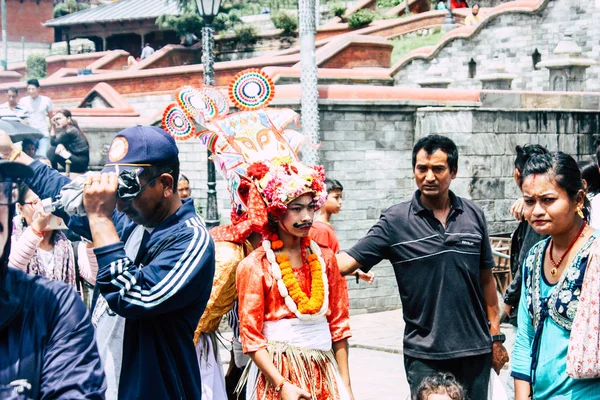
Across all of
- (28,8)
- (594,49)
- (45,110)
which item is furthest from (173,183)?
(28,8)

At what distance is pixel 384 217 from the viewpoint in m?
5.81

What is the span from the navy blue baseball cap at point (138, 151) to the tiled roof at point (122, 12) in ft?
116

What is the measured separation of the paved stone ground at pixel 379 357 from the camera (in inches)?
353

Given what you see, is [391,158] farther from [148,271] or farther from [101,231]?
[101,231]

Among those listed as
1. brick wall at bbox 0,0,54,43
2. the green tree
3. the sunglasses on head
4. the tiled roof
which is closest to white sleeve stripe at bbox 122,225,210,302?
the sunglasses on head

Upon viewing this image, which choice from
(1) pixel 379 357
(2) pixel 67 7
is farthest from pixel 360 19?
(2) pixel 67 7

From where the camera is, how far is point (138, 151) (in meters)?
4.01

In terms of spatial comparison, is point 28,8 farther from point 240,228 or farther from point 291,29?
point 240,228

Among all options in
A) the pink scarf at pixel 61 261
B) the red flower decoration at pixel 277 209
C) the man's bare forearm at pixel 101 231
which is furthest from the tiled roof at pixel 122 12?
the man's bare forearm at pixel 101 231

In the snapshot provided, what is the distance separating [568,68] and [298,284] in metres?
12.2

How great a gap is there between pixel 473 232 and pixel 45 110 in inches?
540

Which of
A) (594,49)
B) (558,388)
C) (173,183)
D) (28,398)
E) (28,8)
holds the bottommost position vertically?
(558,388)

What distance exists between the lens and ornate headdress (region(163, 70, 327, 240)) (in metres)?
5.62

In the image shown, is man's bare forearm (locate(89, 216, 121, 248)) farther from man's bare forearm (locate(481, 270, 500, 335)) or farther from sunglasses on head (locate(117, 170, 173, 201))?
man's bare forearm (locate(481, 270, 500, 335))
